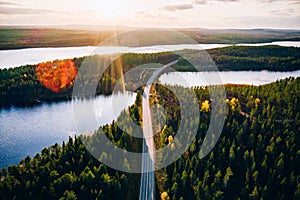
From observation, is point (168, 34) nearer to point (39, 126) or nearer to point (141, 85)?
point (141, 85)

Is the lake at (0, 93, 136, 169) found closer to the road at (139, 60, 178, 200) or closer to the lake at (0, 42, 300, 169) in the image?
the lake at (0, 42, 300, 169)

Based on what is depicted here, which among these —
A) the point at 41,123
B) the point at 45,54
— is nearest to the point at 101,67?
the point at 41,123

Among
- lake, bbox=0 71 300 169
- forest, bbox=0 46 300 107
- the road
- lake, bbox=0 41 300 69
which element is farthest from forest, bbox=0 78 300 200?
lake, bbox=0 41 300 69

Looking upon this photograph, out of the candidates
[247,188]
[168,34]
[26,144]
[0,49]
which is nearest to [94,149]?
[26,144]

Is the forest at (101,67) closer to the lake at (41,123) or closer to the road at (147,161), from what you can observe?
the lake at (41,123)

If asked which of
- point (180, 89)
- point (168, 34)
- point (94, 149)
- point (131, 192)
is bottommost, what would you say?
point (131, 192)

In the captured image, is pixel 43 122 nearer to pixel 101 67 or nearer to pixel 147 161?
pixel 147 161

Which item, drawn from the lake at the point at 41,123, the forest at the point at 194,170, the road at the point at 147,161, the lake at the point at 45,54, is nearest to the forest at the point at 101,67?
the lake at the point at 41,123
